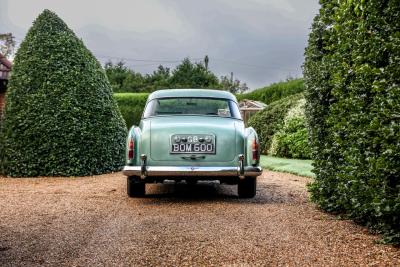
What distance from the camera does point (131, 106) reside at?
25.7m

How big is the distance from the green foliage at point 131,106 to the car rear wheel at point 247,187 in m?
17.0

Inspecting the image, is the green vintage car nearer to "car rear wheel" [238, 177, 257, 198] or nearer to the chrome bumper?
the chrome bumper

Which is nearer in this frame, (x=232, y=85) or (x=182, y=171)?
(x=182, y=171)

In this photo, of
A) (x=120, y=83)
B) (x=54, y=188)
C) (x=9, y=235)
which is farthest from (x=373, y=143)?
(x=120, y=83)

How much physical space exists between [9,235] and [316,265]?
3.09m

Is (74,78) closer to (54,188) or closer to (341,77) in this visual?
(54,188)

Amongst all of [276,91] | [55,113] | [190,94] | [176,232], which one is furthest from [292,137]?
[176,232]

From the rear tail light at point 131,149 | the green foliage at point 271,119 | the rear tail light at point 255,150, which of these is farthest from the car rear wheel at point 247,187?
the green foliage at point 271,119

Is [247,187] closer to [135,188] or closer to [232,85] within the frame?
[135,188]

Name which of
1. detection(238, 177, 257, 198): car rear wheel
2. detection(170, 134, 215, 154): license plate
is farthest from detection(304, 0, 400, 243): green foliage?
detection(170, 134, 215, 154): license plate

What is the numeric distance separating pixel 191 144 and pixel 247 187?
48.4 inches

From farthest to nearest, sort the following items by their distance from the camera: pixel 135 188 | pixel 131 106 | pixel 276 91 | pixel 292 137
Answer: pixel 276 91 → pixel 131 106 → pixel 292 137 → pixel 135 188

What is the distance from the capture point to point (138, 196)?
8000mm

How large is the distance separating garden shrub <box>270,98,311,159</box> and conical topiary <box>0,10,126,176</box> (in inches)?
274
